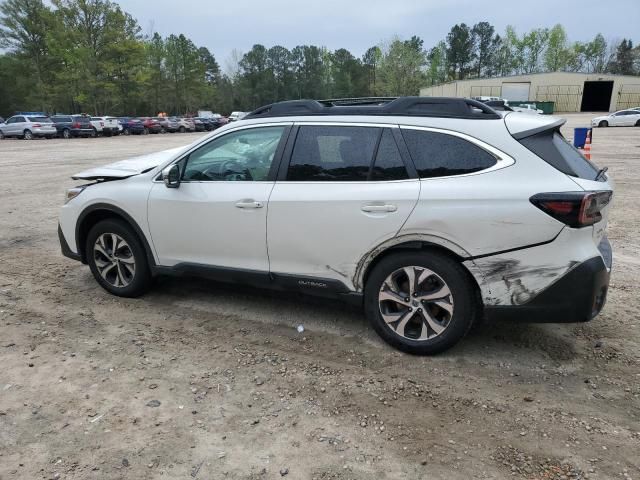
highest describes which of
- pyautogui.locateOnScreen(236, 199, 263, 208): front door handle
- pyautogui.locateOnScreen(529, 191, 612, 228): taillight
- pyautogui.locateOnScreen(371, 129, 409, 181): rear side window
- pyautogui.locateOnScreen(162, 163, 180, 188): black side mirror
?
pyautogui.locateOnScreen(371, 129, 409, 181): rear side window

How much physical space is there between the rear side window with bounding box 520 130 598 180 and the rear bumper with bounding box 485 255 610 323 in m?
0.58

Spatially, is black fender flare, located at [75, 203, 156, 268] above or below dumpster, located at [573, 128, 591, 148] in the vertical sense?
above

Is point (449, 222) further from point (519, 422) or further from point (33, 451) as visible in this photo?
point (33, 451)

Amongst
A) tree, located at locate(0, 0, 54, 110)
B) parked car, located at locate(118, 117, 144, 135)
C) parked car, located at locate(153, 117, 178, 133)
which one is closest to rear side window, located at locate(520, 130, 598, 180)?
parked car, located at locate(118, 117, 144, 135)

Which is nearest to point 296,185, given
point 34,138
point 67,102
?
point 34,138

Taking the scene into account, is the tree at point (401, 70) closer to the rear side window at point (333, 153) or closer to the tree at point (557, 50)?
the tree at point (557, 50)

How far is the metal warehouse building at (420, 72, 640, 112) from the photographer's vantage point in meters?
67.9

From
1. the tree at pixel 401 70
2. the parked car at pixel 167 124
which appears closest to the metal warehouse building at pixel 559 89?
the tree at pixel 401 70

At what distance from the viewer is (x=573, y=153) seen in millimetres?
3457

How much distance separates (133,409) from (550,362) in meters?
2.81

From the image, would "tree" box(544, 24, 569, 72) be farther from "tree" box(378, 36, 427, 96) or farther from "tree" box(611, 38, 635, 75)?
"tree" box(378, 36, 427, 96)

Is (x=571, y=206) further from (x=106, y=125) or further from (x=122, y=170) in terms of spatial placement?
(x=106, y=125)

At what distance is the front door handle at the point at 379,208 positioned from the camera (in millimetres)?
3389

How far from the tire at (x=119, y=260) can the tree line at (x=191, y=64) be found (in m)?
53.1
